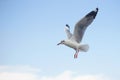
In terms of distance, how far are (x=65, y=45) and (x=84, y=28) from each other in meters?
0.46

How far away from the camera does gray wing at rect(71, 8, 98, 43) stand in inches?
237

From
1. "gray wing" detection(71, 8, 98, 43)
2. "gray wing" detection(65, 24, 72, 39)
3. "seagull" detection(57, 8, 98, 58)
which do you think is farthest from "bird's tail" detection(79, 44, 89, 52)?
"gray wing" detection(65, 24, 72, 39)

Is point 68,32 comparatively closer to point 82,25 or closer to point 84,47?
→ point 82,25

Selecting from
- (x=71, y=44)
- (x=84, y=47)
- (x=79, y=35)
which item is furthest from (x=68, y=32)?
(x=84, y=47)

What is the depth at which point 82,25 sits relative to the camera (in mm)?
6164

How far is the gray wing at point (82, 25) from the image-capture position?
6012 mm

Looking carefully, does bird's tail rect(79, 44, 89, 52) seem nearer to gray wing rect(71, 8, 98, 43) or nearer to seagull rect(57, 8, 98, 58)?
seagull rect(57, 8, 98, 58)

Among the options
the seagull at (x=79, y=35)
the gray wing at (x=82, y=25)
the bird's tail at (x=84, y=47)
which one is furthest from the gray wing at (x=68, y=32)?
the bird's tail at (x=84, y=47)

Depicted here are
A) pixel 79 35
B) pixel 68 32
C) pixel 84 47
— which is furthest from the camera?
pixel 68 32

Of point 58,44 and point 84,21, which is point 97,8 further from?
point 58,44

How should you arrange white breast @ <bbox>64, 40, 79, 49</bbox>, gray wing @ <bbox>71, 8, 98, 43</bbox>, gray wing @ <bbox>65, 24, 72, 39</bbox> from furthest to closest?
gray wing @ <bbox>65, 24, 72, 39</bbox> < white breast @ <bbox>64, 40, 79, 49</bbox> < gray wing @ <bbox>71, 8, 98, 43</bbox>

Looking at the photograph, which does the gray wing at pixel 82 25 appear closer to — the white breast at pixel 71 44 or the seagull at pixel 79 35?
the seagull at pixel 79 35

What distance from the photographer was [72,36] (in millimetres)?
6309

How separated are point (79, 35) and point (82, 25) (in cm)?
21
